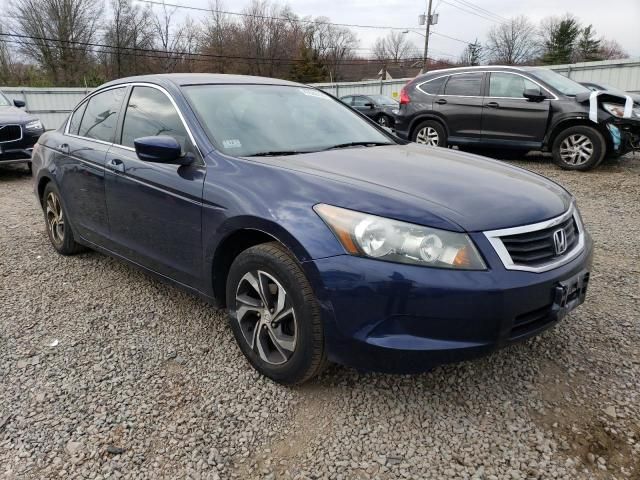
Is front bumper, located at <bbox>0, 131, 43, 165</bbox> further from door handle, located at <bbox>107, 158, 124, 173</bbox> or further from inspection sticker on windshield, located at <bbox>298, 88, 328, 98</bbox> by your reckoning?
inspection sticker on windshield, located at <bbox>298, 88, 328, 98</bbox>

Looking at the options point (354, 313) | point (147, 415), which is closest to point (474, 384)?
point (354, 313)

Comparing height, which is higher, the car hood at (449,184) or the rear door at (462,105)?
the rear door at (462,105)

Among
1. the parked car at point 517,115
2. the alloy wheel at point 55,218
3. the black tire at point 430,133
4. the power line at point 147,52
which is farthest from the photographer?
the power line at point 147,52

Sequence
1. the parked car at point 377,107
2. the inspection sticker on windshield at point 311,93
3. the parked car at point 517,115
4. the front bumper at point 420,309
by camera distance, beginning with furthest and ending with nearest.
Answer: the parked car at point 377,107
the parked car at point 517,115
the inspection sticker on windshield at point 311,93
the front bumper at point 420,309

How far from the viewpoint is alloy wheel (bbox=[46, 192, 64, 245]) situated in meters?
4.16

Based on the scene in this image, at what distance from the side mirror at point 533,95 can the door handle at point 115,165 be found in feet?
22.3

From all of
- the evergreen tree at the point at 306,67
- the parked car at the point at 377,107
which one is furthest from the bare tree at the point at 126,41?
the parked car at the point at 377,107

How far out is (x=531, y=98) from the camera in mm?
7734

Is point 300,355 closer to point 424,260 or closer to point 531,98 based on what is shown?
point 424,260

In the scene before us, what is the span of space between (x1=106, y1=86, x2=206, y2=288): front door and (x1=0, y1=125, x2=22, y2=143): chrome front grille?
5912 millimetres

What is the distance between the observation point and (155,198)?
2811mm

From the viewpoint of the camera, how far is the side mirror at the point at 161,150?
253 centimetres

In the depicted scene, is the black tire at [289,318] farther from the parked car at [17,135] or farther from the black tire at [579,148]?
the parked car at [17,135]

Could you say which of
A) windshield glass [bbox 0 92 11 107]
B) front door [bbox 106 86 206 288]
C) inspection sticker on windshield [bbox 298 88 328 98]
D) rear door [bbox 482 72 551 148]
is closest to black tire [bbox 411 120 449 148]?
rear door [bbox 482 72 551 148]
